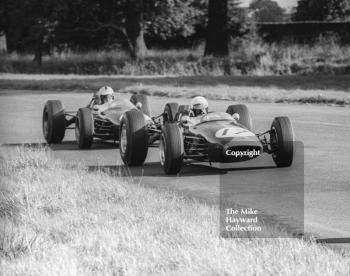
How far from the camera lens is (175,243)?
744 cm

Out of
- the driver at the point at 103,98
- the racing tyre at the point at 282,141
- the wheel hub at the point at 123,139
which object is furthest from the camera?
the driver at the point at 103,98

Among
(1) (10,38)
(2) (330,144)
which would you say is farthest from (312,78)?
(1) (10,38)

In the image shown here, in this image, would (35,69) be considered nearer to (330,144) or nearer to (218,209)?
(330,144)

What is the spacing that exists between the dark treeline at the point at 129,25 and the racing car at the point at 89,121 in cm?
2685

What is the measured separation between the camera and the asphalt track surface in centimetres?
950

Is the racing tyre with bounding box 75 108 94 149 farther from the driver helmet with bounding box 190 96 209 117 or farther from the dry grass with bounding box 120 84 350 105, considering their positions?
the dry grass with bounding box 120 84 350 105

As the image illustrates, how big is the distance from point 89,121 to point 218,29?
2825cm

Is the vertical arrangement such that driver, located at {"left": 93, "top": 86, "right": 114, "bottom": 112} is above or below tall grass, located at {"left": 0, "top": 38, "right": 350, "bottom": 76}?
above

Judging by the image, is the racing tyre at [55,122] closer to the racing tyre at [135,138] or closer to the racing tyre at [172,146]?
the racing tyre at [135,138]

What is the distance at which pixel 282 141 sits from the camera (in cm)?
1219

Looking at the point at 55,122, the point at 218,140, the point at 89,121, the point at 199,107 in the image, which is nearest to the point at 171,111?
the point at 89,121

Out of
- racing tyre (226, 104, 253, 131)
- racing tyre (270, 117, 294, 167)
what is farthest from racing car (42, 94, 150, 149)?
racing tyre (270, 117, 294, 167)

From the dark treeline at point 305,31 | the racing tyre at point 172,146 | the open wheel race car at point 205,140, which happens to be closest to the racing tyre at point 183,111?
the open wheel race car at point 205,140

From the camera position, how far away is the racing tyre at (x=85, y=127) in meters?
15.0
